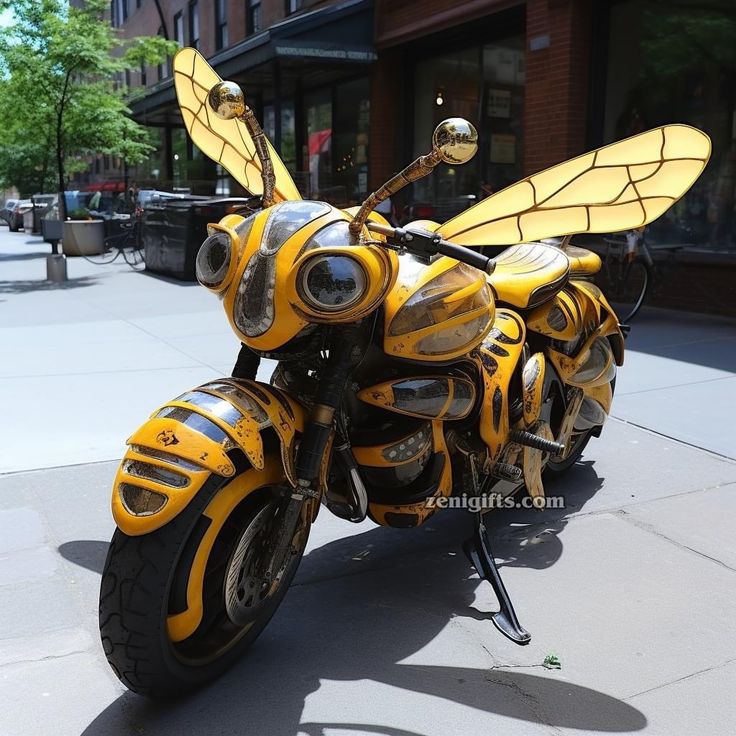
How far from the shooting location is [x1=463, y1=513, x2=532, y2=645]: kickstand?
2.84 metres

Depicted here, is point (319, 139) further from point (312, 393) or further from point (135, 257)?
point (312, 393)

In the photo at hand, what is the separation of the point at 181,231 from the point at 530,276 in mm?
10938

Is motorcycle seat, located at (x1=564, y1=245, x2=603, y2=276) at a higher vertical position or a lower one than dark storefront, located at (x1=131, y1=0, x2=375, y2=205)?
lower

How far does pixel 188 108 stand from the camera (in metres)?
3.12

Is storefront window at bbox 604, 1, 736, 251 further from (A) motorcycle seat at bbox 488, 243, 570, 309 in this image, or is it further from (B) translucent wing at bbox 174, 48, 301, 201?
(B) translucent wing at bbox 174, 48, 301, 201

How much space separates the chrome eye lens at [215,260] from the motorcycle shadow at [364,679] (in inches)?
50.6

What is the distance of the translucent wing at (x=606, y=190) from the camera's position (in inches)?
102

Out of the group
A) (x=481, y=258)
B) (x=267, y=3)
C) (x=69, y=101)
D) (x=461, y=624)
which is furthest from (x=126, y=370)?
(x=267, y=3)

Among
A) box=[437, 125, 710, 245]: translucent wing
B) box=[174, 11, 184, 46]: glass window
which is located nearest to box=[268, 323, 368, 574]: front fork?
box=[437, 125, 710, 245]: translucent wing

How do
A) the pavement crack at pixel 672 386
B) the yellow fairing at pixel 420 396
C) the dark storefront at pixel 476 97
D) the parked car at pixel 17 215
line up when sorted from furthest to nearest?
the parked car at pixel 17 215 < the dark storefront at pixel 476 97 < the pavement crack at pixel 672 386 < the yellow fairing at pixel 420 396

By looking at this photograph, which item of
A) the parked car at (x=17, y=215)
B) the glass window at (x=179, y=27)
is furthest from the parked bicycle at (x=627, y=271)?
the parked car at (x=17, y=215)

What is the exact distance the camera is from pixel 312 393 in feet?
9.28

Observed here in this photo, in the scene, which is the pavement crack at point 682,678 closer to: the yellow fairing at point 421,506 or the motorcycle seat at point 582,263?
the yellow fairing at point 421,506

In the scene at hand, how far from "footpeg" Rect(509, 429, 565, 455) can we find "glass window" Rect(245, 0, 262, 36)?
64.0 feet
